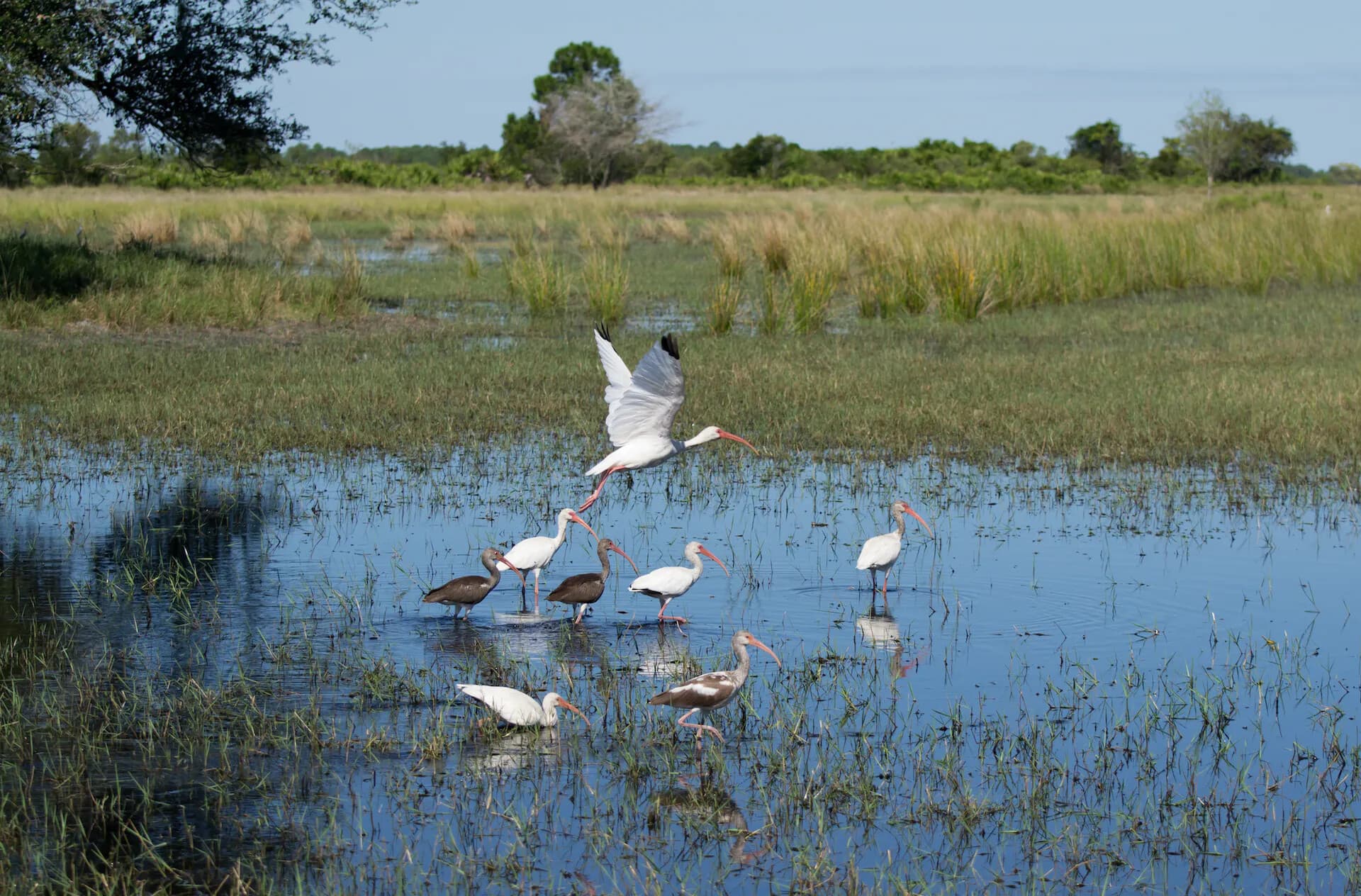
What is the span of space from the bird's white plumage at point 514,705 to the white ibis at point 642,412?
3053 millimetres

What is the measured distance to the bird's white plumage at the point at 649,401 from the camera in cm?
802

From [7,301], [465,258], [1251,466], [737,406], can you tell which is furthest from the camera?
[465,258]

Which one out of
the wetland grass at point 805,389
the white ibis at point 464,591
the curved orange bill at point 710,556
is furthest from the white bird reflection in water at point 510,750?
the wetland grass at point 805,389

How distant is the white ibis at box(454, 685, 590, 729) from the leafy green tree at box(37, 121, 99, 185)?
14.5m

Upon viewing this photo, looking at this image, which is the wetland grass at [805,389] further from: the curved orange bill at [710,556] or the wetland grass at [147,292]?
the curved orange bill at [710,556]

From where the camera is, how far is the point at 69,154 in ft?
92.1

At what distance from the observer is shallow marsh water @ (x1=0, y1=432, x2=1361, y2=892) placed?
4207 mm

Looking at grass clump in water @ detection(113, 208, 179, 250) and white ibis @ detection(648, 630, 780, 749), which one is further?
grass clump in water @ detection(113, 208, 179, 250)

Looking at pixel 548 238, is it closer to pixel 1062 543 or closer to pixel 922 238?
pixel 922 238

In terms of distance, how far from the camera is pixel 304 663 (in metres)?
5.77

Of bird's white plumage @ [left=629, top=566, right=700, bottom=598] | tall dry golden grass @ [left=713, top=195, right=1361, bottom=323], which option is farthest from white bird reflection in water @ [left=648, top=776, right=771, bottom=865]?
tall dry golden grass @ [left=713, top=195, right=1361, bottom=323]

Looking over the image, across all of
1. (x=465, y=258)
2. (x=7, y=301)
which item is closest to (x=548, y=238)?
(x=465, y=258)

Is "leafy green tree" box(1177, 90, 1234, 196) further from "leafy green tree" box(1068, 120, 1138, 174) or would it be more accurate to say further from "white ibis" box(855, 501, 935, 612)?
"white ibis" box(855, 501, 935, 612)

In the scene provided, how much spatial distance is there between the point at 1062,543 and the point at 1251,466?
242 centimetres
